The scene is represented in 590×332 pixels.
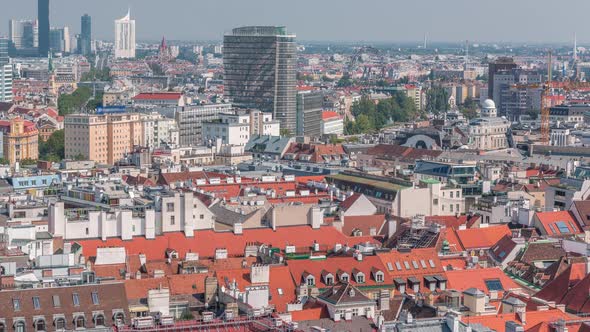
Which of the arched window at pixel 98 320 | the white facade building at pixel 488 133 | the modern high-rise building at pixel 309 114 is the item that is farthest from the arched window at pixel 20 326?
the modern high-rise building at pixel 309 114

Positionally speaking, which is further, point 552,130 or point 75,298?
point 552,130

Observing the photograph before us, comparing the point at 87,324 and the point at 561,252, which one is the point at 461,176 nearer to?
the point at 561,252

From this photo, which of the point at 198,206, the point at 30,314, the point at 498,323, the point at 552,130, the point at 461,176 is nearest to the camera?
the point at 30,314

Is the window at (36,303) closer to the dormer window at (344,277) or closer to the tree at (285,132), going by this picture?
the dormer window at (344,277)

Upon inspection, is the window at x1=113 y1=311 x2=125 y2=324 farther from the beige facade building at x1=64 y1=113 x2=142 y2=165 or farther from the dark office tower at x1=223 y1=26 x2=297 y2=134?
the dark office tower at x1=223 y1=26 x2=297 y2=134

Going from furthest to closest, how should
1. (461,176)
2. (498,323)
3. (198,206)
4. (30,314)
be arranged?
(461,176) → (198,206) → (498,323) → (30,314)

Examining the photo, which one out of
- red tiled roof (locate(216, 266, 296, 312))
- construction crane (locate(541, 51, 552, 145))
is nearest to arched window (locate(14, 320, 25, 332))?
red tiled roof (locate(216, 266, 296, 312))

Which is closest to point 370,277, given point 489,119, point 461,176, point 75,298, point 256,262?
point 256,262
